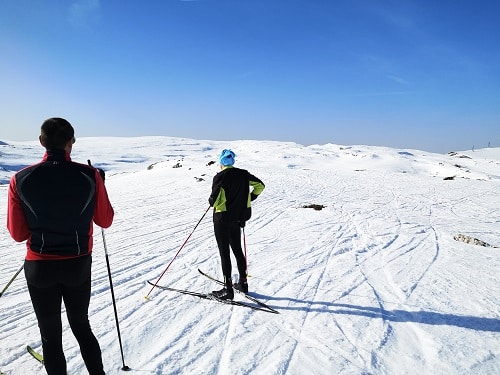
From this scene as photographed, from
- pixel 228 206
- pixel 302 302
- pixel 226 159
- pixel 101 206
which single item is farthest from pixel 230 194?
pixel 101 206

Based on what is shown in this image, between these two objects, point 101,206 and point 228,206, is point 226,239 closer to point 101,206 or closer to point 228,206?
point 228,206

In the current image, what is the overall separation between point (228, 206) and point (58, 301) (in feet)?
9.14

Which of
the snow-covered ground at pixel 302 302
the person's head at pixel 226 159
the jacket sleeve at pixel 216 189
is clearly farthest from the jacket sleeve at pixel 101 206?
the person's head at pixel 226 159

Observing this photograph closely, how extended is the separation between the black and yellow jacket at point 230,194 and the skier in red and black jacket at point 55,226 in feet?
7.67

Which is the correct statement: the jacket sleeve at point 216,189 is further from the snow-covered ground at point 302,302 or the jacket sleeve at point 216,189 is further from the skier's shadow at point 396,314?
the skier's shadow at point 396,314

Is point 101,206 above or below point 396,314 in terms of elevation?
above

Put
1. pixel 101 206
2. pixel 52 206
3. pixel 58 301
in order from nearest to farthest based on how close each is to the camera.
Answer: pixel 52 206 → pixel 58 301 → pixel 101 206

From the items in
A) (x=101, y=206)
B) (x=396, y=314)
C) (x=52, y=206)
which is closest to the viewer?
(x=52, y=206)

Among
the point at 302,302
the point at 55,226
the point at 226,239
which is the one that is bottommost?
the point at 302,302

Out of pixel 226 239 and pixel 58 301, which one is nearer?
pixel 58 301

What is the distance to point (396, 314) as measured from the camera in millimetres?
5074

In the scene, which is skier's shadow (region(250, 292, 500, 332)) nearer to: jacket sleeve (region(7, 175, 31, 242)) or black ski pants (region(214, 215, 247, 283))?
black ski pants (region(214, 215, 247, 283))

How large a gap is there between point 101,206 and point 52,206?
17.5 inches

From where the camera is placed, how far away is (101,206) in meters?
3.06
